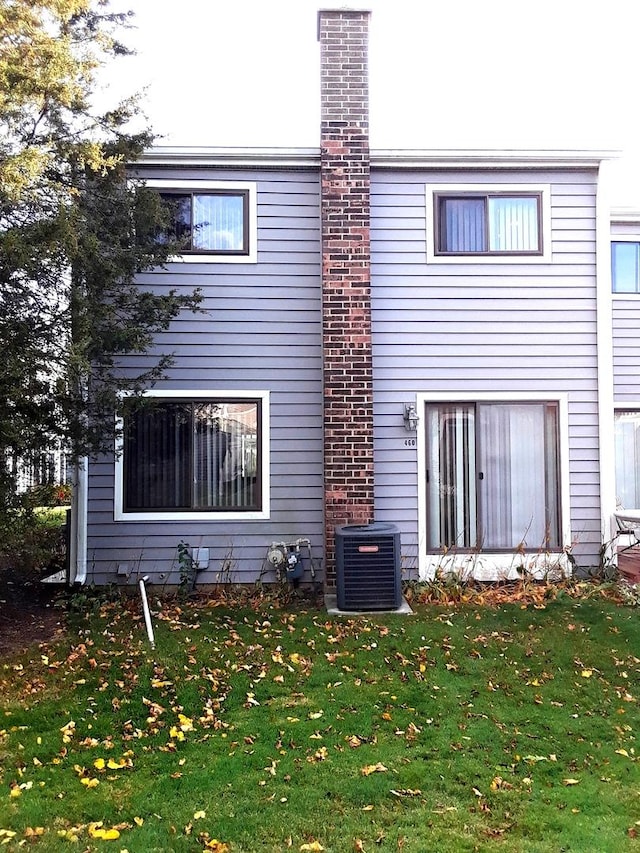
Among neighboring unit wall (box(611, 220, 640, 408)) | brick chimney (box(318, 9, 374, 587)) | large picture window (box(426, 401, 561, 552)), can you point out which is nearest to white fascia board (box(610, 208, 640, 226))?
neighboring unit wall (box(611, 220, 640, 408))

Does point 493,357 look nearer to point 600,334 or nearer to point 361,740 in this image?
point 600,334

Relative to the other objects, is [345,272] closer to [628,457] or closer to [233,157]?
[233,157]

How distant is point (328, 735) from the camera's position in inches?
173

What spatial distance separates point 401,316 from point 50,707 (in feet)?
17.9

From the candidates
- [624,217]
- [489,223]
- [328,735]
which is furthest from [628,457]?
[328,735]

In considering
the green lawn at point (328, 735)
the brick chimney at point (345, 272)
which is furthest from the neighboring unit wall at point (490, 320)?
the green lawn at point (328, 735)

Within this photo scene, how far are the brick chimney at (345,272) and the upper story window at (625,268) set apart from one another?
5.10m

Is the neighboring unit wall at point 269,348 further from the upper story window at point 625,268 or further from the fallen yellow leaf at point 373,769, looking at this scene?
the upper story window at point 625,268

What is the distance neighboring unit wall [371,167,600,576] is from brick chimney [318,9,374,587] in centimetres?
46

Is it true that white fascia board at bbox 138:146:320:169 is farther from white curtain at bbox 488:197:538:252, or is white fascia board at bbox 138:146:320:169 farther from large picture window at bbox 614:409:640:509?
large picture window at bbox 614:409:640:509

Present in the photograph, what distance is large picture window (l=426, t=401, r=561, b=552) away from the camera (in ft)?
26.7

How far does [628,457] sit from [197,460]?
21.4 feet

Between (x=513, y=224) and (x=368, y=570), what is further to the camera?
(x=513, y=224)

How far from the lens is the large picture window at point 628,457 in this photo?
33.7ft
